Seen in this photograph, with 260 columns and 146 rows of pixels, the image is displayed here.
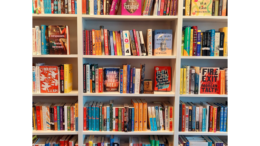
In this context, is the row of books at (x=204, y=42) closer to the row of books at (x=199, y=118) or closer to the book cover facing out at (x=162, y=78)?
the book cover facing out at (x=162, y=78)

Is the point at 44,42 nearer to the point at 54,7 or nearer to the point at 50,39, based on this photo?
the point at 50,39

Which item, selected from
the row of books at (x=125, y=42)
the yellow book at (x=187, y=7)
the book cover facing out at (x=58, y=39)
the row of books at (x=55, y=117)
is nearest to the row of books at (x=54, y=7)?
Result: the book cover facing out at (x=58, y=39)

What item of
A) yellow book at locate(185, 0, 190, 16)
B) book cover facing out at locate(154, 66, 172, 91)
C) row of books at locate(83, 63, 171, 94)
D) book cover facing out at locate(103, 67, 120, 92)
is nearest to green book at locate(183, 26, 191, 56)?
yellow book at locate(185, 0, 190, 16)

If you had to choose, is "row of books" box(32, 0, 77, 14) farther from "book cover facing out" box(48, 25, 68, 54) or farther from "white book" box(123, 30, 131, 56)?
"white book" box(123, 30, 131, 56)

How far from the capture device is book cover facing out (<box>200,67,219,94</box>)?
1879mm

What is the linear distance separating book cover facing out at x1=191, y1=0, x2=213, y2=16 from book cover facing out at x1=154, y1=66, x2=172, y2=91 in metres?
0.59

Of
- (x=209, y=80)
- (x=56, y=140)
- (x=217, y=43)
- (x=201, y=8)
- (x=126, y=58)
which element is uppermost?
(x=201, y=8)

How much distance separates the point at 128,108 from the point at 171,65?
63 cm

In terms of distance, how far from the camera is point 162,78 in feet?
6.49

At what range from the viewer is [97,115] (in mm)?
1888

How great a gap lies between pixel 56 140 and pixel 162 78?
4.11 ft

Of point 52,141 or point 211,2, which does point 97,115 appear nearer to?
point 52,141

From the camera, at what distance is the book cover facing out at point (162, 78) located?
196 cm

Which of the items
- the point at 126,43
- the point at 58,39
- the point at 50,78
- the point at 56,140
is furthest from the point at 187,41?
the point at 56,140
